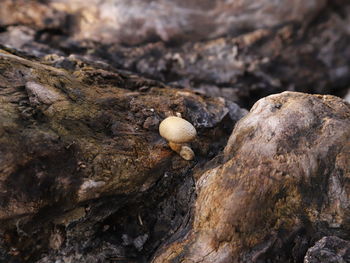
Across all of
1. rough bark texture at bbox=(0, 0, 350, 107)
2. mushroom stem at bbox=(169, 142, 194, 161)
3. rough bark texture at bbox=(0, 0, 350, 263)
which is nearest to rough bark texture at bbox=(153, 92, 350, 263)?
rough bark texture at bbox=(0, 0, 350, 263)

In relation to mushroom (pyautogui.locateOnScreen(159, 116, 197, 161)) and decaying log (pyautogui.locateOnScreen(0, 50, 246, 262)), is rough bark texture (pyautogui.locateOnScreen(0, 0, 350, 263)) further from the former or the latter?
mushroom (pyautogui.locateOnScreen(159, 116, 197, 161))

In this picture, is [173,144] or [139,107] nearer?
[173,144]

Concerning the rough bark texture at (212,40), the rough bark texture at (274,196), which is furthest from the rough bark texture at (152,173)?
the rough bark texture at (212,40)

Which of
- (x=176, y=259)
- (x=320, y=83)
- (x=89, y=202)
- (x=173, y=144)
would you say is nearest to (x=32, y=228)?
(x=89, y=202)

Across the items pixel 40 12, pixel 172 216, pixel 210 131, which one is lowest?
pixel 172 216

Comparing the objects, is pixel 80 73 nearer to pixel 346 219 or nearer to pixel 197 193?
pixel 197 193

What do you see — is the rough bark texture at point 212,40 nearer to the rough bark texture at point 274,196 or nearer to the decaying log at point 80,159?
the decaying log at point 80,159
